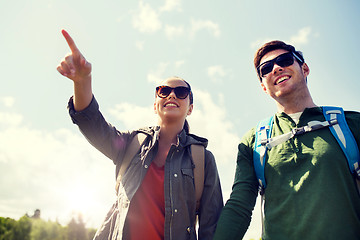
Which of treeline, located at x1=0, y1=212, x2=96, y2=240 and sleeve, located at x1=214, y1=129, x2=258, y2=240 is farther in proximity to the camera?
treeline, located at x1=0, y1=212, x2=96, y2=240

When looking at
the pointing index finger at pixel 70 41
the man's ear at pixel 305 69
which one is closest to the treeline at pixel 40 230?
the pointing index finger at pixel 70 41

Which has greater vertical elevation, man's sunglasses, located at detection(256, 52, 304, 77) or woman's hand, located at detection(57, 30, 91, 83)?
man's sunglasses, located at detection(256, 52, 304, 77)

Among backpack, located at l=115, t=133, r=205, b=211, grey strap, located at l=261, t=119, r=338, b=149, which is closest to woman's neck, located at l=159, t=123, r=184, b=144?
backpack, located at l=115, t=133, r=205, b=211

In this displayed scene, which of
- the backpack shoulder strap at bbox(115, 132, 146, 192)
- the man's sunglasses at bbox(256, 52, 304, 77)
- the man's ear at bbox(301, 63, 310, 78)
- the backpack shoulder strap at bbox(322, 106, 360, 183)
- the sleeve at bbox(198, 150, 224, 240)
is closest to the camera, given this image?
the backpack shoulder strap at bbox(322, 106, 360, 183)

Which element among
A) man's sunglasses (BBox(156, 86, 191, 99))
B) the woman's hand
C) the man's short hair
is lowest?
the woman's hand

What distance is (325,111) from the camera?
136 inches

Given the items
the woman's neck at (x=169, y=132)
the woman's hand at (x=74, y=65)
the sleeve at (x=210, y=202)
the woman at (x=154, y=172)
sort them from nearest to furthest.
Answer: the woman's hand at (x=74, y=65) → the woman at (x=154, y=172) → the sleeve at (x=210, y=202) → the woman's neck at (x=169, y=132)

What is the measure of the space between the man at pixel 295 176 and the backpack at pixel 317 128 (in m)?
0.06

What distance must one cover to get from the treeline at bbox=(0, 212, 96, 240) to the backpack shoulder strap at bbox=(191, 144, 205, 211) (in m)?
35.6

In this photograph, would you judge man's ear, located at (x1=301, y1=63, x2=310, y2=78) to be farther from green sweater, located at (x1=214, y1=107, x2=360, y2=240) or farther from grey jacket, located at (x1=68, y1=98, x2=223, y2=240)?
grey jacket, located at (x1=68, y1=98, x2=223, y2=240)

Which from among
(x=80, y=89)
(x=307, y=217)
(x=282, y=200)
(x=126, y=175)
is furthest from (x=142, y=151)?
(x=307, y=217)

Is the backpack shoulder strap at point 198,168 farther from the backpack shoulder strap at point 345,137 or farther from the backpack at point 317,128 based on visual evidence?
the backpack shoulder strap at point 345,137

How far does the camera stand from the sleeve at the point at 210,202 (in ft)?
12.1

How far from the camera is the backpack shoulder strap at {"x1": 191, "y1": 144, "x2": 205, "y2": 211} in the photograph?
3.98 m
